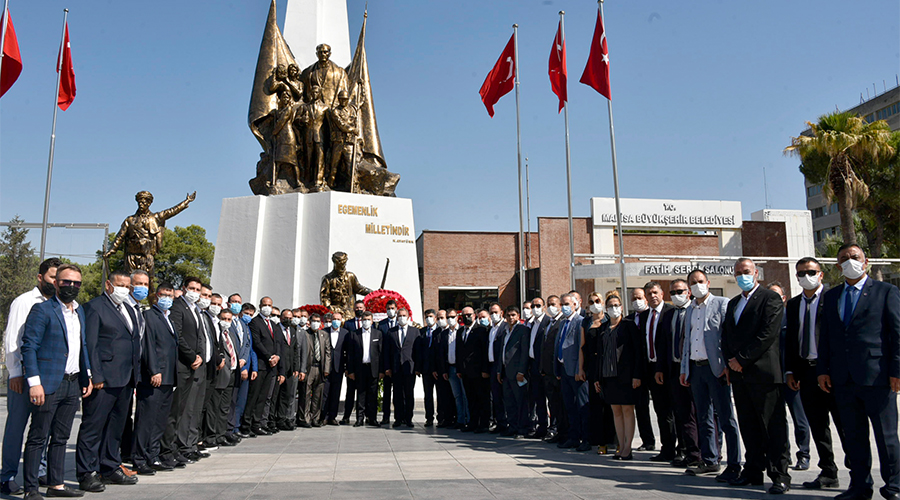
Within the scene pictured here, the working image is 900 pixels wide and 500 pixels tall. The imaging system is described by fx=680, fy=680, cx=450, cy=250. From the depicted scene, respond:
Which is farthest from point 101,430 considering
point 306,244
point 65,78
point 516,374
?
point 65,78

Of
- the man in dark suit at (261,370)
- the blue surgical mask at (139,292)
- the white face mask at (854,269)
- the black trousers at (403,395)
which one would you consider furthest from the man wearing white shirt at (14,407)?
the white face mask at (854,269)

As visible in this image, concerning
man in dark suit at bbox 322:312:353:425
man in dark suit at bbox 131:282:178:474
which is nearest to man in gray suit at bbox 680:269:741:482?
man in dark suit at bbox 131:282:178:474

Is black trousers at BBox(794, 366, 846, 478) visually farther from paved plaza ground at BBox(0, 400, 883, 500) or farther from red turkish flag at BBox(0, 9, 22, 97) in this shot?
red turkish flag at BBox(0, 9, 22, 97)

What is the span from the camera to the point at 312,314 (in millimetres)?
11633

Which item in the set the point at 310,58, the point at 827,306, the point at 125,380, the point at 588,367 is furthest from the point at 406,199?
the point at 827,306

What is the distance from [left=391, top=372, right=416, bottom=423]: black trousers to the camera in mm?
10789

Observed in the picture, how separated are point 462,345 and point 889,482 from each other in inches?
243

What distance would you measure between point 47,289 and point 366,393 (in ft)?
20.1

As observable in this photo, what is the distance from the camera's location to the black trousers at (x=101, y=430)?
573 cm

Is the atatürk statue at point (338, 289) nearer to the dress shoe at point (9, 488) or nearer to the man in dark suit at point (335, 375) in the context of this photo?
the man in dark suit at point (335, 375)

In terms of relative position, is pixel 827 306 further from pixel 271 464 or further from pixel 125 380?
pixel 125 380

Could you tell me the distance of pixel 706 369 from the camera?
20.7 ft

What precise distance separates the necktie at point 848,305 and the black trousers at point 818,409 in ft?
2.42

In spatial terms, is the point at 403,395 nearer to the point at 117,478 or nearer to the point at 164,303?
the point at 164,303
